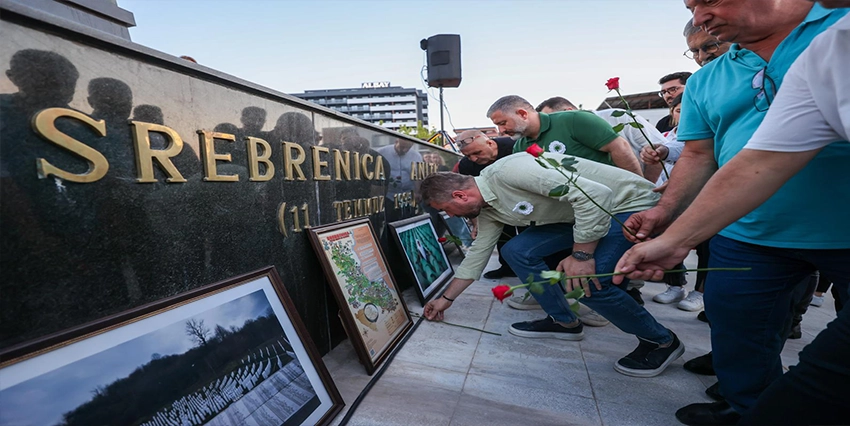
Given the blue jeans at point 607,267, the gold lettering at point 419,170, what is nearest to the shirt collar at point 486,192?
the blue jeans at point 607,267

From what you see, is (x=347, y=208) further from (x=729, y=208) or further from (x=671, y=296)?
(x=671, y=296)

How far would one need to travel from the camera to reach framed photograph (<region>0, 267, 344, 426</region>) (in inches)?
35.8

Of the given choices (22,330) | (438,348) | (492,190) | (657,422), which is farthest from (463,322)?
(22,330)

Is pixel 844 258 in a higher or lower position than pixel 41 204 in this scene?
lower

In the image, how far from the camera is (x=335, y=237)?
7.33 feet

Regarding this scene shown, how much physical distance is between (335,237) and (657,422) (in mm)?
1794

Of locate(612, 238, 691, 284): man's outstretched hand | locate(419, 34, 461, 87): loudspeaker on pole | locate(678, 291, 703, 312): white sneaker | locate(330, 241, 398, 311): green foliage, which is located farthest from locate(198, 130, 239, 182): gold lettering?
locate(419, 34, 461, 87): loudspeaker on pole

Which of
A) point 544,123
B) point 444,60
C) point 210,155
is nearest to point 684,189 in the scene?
point 544,123

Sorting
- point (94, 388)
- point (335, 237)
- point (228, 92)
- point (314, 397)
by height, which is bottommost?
point (314, 397)

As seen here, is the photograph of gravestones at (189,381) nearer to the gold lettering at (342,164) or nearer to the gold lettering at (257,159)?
the gold lettering at (257,159)

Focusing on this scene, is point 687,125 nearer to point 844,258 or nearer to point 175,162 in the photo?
point 844,258

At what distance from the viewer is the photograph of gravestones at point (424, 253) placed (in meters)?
3.24

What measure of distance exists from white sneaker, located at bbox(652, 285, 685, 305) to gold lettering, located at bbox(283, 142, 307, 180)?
118 inches

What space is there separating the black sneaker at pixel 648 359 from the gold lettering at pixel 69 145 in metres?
2.37
